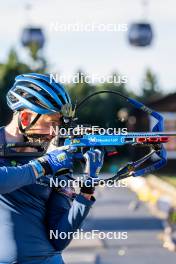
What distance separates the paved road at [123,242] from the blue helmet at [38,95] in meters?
6.67

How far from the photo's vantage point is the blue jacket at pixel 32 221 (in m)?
3.51

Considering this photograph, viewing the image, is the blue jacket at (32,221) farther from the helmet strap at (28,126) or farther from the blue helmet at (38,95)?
the blue helmet at (38,95)

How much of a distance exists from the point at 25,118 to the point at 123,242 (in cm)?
1037

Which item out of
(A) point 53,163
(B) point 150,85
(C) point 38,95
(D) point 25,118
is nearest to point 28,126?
(D) point 25,118

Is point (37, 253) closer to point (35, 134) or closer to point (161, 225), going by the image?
point (35, 134)

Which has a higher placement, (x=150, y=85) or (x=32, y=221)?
(x=32, y=221)

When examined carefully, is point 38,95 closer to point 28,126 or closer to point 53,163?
point 28,126

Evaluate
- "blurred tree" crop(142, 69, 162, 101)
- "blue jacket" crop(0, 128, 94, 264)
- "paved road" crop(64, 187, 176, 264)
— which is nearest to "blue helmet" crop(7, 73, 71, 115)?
"blue jacket" crop(0, 128, 94, 264)

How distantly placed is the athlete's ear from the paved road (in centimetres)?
672

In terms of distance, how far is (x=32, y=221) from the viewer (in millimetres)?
3559

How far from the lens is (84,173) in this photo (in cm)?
349

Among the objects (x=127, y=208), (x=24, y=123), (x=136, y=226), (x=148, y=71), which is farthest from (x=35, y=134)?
(x=148, y=71)

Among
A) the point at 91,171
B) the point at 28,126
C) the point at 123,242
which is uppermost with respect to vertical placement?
the point at 28,126

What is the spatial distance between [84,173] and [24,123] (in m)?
0.40
